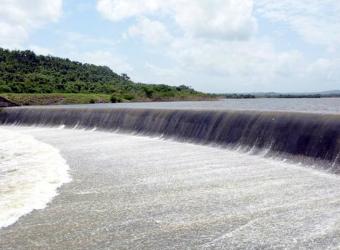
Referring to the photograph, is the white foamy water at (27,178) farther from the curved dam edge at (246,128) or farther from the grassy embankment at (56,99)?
the grassy embankment at (56,99)

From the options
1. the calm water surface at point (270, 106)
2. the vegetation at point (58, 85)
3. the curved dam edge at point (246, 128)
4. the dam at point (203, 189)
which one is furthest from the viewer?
the vegetation at point (58, 85)

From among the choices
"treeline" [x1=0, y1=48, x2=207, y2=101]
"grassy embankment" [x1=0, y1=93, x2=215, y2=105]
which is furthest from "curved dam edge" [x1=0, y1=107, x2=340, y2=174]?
"treeline" [x1=0, y1=48, x2=207, y2=101]

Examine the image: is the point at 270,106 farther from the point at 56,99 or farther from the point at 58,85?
the point at 58,85

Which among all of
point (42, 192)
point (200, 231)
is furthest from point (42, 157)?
point (200, 231)

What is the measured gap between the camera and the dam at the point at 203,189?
223 inches

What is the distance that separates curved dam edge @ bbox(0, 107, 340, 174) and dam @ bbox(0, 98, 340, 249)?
39 millimetres

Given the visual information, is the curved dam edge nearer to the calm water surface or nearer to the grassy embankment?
the calm water surface

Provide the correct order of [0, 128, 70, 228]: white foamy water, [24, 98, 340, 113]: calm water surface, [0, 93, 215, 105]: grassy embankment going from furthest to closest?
[0, 93, 215, 105]: grassy embankment, [24, 98, 340, 113]: calm water surface, [0, 128, 70, 228]: white foamy water

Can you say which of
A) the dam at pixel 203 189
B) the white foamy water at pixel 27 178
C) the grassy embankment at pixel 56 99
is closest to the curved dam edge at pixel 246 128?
the dam at pixel 203 189

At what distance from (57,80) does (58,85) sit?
3.43 metres

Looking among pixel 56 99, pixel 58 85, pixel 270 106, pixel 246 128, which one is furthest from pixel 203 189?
pixel 58 85

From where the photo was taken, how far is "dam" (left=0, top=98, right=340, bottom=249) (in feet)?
18.6

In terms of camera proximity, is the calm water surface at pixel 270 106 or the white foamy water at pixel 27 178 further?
the calm water surface at pixel 270 106

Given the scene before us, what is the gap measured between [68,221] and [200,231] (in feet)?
6.42
